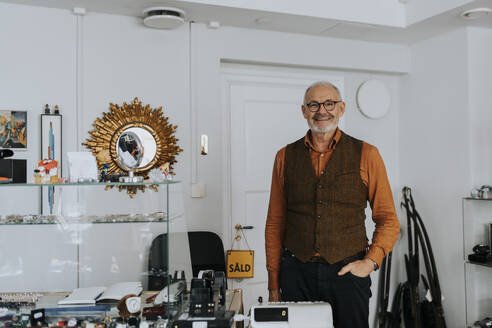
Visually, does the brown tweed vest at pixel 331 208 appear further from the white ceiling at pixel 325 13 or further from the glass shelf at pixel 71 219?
the white ceiling at pixel 325 13

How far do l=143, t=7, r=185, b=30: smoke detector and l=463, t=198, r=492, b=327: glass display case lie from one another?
263 centimetres

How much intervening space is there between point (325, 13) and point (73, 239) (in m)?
2.52

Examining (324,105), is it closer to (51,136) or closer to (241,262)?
(241,262)

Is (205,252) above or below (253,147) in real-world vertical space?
below

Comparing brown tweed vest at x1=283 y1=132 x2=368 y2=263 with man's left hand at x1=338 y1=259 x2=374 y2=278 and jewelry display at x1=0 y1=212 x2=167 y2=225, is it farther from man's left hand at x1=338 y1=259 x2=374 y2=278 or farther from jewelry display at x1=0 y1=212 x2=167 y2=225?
jewelry display at x1=0 y1=212 x2=167 y2=225

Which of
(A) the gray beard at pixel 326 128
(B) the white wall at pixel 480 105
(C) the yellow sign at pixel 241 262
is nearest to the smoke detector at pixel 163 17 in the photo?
(A) the gray beard at pixel 326 128

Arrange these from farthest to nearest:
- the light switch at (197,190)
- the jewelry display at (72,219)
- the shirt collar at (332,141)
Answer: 1. the light switch at (197,190)
2. the shirt collar at (332,141)
3. the jewelry display at (72,219)

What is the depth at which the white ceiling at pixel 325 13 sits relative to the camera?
3.20 meters

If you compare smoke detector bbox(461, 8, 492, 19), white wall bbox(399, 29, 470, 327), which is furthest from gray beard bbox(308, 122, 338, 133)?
white wall bbox(399, 29, 470, 327)

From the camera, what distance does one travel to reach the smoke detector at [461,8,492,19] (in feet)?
10.6

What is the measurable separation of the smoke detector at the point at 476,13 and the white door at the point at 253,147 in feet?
5.05

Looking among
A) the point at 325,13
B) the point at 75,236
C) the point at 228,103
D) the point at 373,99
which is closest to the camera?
the point at 75,236

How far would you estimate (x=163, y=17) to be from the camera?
3172 mm

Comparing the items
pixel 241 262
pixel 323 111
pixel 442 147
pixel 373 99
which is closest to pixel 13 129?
pixel 241 262
